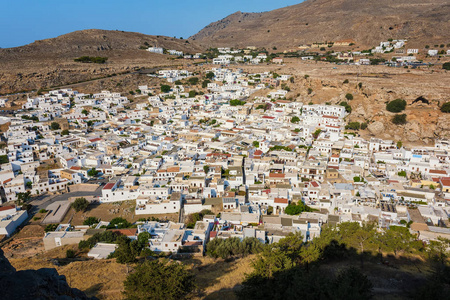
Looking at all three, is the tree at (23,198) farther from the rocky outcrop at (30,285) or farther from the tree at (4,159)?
the rocky outcrop at (30,285)

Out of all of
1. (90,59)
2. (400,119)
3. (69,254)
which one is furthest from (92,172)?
(90,59)

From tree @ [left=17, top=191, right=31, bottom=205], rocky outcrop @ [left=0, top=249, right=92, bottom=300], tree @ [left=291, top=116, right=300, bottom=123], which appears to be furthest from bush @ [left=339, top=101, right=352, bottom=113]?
rocky outcrop @ [left=0, top=249, right=92, bottom=300]

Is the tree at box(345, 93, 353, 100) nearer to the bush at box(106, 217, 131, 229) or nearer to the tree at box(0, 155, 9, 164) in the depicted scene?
the bush at box(106, 217, 131, 229)

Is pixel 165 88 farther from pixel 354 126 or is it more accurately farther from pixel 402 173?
pixel 402 173

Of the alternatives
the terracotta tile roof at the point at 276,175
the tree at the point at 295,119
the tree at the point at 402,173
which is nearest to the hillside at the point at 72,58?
the tree at the point at 295,119

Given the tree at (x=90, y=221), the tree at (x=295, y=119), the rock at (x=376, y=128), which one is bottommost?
the tree at (x=90, y=221)

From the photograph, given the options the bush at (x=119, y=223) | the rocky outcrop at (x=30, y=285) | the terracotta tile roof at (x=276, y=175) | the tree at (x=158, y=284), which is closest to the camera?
the rocky outcrop at (x=30, y=285)
